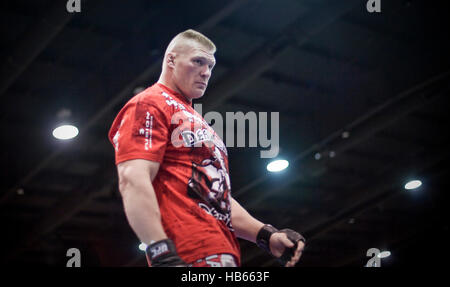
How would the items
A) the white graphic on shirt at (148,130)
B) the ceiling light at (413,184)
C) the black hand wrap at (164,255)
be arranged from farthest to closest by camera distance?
the ceiling light at (413,184) < the white graphic on shirt at (148,130) < the black hand wrap at (164,255)

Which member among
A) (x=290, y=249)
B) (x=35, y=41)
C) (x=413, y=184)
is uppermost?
(x=413, y=184)

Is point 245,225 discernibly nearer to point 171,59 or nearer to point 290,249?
point 290,249

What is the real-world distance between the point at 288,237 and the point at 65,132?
20.1ft

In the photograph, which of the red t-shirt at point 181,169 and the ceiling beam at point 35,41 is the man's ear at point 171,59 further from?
the ceiling beam at point 35,41

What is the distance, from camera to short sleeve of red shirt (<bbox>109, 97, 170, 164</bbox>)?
1894 mm

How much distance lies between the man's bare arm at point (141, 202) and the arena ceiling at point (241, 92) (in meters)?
2.84

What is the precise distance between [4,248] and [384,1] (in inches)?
375

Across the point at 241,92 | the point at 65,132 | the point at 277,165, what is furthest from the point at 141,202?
the point at 277,165

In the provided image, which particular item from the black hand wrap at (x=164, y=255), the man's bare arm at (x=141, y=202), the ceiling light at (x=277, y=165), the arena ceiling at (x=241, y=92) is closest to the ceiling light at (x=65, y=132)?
the arena ceiling at (x=241, y=92)

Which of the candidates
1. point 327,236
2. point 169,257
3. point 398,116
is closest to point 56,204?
point 398,116

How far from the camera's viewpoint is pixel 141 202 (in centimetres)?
179

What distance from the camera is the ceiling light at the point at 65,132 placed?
293 inches

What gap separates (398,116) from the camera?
908 cm
